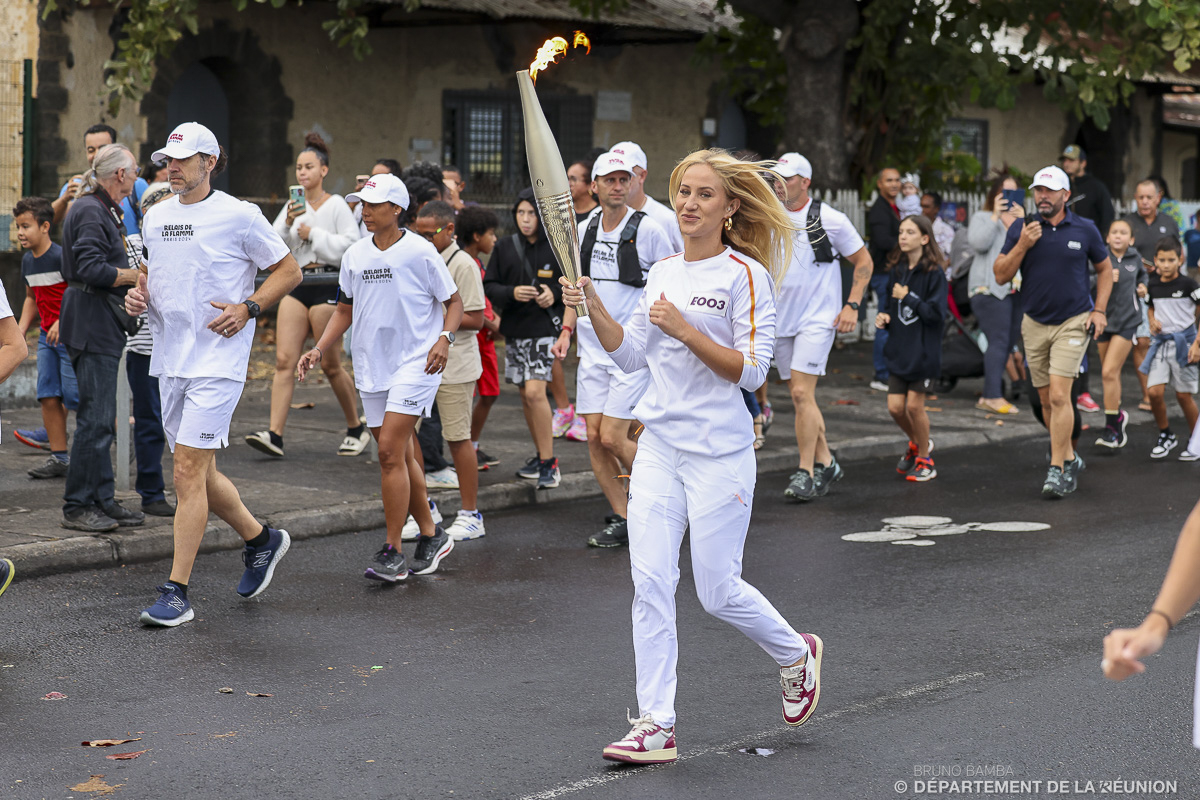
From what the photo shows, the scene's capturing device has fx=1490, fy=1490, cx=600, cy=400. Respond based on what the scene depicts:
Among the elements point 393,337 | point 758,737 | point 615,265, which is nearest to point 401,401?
point 393,337

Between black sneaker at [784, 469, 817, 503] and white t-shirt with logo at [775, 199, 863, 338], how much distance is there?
2.94 ft

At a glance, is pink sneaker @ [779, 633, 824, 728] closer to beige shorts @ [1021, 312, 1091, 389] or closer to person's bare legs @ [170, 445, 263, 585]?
person's bare legs @ [170, 445, 263, 585]

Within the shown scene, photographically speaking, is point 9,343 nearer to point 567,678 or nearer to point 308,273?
point 567,678

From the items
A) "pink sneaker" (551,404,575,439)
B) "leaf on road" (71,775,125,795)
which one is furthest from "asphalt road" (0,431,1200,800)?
"pink sneaker" (551,404,575,439)

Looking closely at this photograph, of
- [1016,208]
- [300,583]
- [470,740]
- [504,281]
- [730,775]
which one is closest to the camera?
[730,775]

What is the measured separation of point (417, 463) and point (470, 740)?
2.78 meters

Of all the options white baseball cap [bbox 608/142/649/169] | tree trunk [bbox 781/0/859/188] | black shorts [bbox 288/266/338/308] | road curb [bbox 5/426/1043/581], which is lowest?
road curb [bbox 5/426/1043/581]

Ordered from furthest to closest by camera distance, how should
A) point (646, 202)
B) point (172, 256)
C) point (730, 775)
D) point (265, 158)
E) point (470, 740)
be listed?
point (265, 158) < point (646, 202) < point (172, 256) < point (470, 740) < point (730, 775)

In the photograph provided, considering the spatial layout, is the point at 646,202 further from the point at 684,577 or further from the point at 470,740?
the point at 470,740

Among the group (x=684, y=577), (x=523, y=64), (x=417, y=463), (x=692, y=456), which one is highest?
(x=523, y=64)

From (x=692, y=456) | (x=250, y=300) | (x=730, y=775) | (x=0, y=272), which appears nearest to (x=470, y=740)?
(x=730, y=775)

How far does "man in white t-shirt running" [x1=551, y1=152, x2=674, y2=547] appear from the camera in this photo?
25.2ft

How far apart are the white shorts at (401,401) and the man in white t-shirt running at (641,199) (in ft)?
5.20

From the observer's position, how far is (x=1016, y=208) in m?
11.8
